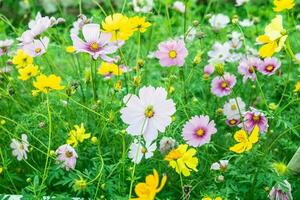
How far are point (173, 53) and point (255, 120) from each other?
0.30 meters

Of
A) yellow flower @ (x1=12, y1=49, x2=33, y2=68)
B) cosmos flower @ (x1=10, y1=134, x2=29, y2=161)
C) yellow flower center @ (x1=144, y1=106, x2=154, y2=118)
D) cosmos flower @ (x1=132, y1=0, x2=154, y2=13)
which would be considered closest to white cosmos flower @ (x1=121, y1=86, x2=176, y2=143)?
yellow flower center @ (x1=144, y1=106, x2=154, y2=118)

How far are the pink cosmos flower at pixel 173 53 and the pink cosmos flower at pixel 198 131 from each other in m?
0.20

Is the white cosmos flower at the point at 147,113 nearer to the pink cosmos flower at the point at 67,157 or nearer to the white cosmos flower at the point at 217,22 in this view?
the pink cosmos flower at the point at 67,157

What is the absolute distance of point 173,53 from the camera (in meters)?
1.65

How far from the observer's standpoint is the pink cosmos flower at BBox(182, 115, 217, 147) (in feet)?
→ 4.86

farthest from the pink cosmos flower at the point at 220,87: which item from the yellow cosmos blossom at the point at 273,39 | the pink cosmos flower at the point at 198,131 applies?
the yellow cosmos blossom at the point at 273,39

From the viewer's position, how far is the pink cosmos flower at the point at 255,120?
4.89ft

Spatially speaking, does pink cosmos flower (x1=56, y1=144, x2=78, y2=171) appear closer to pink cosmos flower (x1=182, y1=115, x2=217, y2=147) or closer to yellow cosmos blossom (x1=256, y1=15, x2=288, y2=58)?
pink cosmos flower (x1=182, y1=115, x2=217, y2=147)

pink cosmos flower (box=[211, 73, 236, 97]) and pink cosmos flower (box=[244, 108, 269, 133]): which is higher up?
pink cosmos flower (box=[211, 73, 236, 97])

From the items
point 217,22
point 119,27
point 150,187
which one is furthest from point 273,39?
point 217,22

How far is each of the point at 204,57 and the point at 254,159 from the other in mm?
851

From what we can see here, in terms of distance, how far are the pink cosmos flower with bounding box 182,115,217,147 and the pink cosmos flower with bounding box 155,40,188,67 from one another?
7.7 inches

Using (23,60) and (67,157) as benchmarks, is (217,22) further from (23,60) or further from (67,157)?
(67,157)

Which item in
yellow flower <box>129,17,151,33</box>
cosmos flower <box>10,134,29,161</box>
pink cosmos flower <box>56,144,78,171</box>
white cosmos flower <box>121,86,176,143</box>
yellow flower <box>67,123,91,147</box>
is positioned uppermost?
yellow flower <box>129,17,151,33</box>
